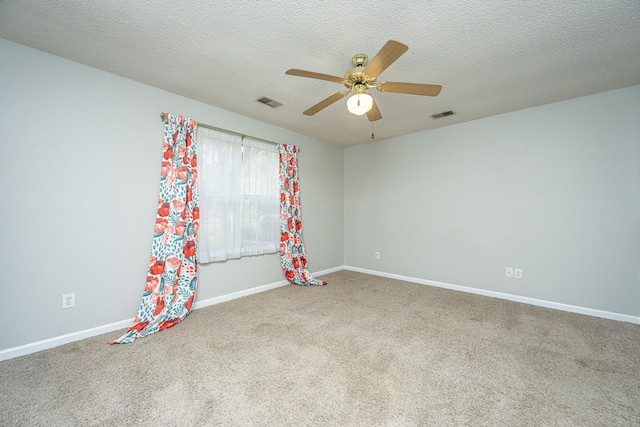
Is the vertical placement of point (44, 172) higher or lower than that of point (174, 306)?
higher

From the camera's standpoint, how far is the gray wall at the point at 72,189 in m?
2.08

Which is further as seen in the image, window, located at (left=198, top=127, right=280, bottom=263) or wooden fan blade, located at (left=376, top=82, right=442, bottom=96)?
window, located at (left=198, top=127, right=280, bottom=263)

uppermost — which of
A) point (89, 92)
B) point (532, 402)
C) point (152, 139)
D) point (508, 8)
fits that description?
point (508, 8)

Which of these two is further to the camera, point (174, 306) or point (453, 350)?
point (174, 306)

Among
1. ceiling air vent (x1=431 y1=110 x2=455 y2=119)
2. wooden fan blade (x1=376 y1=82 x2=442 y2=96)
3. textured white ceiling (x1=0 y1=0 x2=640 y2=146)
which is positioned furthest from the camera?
ceiling air vent (x1=431 y1=110 x2=455 y2=119)

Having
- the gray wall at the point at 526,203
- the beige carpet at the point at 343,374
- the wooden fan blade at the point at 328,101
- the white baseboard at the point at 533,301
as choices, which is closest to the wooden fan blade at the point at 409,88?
the wooden fan blade at the point at 328,101

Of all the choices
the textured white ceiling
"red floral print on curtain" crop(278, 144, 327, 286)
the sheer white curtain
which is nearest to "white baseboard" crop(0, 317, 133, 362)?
the sheer white curtain

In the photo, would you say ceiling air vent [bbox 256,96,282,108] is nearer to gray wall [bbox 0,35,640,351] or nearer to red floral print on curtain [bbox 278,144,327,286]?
gray wall [bbox 0,35,640,351]

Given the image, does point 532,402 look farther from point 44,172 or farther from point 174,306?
point 44,172

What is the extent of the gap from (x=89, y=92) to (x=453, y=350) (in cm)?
386

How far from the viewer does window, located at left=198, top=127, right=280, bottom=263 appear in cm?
320

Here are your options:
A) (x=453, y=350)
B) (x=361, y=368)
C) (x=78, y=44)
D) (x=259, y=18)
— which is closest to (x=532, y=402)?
(x=453, y=350)

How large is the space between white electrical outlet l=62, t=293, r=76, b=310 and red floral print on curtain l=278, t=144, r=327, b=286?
232 centimetres

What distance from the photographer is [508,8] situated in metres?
1.72
